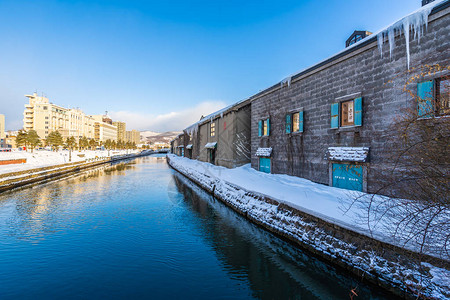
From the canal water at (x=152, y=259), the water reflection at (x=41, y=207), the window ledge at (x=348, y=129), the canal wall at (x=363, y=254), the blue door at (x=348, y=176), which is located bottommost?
the canal water at (x=152, y=259)

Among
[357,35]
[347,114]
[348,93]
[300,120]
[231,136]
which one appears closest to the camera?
[348,93]

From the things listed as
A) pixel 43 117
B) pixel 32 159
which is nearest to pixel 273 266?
pixel 32 159

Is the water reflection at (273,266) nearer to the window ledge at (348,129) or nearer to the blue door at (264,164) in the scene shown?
the window ledge at (348,129)

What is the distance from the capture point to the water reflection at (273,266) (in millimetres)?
6688

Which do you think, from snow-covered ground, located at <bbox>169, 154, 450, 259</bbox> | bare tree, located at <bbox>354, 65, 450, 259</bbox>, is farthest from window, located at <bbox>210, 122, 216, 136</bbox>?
bare tree, located at <bbox>354, 65, 450, 259</bbox>

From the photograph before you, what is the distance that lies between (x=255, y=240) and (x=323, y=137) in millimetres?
6726

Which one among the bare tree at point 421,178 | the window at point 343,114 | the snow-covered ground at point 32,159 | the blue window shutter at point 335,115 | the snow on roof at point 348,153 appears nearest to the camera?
the bare tree at point 421,178

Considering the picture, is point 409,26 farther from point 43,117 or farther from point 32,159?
point 43,117

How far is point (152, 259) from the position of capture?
8.58m

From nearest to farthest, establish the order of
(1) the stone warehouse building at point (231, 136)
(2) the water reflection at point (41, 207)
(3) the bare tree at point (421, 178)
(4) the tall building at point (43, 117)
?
(3) the bare tree at point (421, 178) < (2) the water reflection at point (41, 207) < (1) the stone warehouse building at point (231, 136) < (4) the tall building at point (43, 117)

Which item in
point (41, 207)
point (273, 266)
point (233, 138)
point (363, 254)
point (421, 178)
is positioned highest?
point (233, 138)

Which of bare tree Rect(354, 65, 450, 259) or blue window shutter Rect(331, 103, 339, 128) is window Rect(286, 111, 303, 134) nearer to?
blue window shutter Rect(331, 103, 339, 128)

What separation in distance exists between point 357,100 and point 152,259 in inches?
431

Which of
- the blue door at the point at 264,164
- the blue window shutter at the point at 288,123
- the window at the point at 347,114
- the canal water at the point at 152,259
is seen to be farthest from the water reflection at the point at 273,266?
the blue window shutter at the point at 288,123
